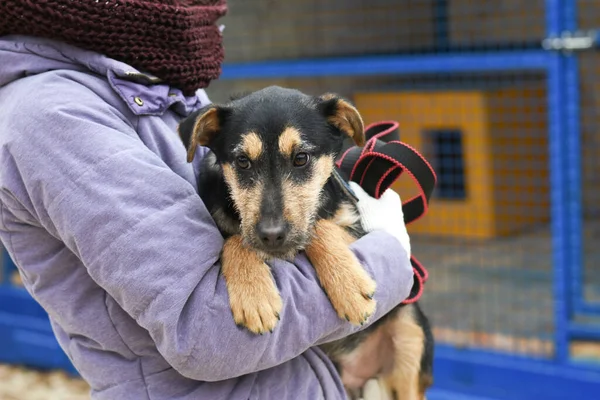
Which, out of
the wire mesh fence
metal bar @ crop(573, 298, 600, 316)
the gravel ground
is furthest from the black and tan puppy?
the wire mesh fence

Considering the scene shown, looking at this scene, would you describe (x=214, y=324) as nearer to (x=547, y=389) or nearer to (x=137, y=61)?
(x=137, y=61)

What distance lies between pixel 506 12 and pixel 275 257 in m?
4.82

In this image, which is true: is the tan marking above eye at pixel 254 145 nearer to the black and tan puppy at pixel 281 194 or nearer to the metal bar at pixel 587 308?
the black and tan puppy at pixel 281 194

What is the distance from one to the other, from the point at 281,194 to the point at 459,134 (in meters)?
4.53

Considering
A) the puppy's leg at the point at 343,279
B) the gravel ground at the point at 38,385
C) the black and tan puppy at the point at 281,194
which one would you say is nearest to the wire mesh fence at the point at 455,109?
the gravel ground at the point at 38,385

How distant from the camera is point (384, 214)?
1.85 metres

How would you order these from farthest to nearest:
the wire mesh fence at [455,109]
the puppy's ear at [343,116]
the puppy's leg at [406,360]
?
the wire mesh fence at [455,109], the puppy's leg at [406,360], the puppy's ear at [343,116]

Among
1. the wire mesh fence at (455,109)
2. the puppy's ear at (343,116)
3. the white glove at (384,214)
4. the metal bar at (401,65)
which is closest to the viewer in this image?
the white glove at (384,214)

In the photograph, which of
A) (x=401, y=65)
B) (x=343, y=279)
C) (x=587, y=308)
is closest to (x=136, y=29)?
(x=343, y=279)

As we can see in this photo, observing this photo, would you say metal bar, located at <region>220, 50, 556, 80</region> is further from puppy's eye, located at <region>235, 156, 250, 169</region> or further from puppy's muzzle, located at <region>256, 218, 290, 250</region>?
puppy's muzzle, located at <region>256, 218, 290, 250</region>

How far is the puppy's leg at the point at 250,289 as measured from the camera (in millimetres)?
1425

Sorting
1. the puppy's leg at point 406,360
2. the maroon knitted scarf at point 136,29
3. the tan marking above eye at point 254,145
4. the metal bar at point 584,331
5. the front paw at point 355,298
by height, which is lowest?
the metal bar at point 584,331

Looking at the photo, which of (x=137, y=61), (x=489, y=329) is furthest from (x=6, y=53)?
(x=489, y=329)

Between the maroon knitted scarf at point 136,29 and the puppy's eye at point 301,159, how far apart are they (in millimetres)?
305
